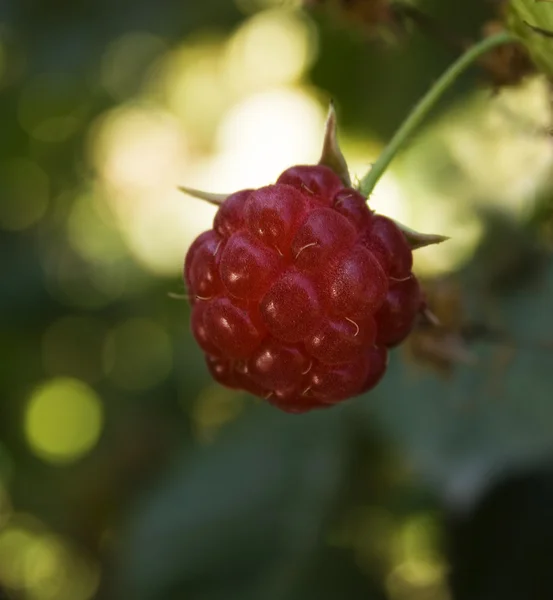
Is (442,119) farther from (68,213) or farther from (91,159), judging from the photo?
(68,213)

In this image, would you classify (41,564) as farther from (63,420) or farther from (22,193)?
(22,193)

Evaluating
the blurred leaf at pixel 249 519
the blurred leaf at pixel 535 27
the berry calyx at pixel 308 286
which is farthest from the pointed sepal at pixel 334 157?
the blurred leaf at pixel 249 519

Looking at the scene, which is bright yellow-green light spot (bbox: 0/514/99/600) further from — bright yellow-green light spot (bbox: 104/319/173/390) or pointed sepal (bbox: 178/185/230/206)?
pointed sepal (bbox: 178/185/230/206)

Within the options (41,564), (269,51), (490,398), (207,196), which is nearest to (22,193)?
(269,51)

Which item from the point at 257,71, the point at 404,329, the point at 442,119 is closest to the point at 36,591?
the point at 257,71

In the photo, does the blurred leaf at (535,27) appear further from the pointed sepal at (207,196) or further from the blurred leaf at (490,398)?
the blurred leaf at (490,398)

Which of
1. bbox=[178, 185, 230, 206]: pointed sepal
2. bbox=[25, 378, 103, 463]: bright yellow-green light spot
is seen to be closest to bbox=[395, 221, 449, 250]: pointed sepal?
bbox=[178, 185, 230, 206]: pointed sepal

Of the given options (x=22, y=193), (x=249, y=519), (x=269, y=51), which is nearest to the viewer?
(x=249, y=519)
